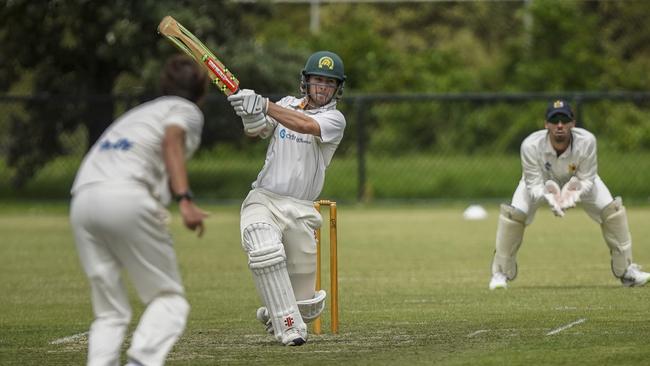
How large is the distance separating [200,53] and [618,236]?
4.86 metres

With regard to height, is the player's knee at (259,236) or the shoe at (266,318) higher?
the player's knee at (259,236)

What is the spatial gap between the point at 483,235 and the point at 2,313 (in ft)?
28.6

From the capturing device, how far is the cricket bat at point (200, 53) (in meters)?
8.32

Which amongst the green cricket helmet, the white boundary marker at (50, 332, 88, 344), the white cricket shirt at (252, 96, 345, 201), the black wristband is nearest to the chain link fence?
the white boundary marker at (50, 332, 88, 344)

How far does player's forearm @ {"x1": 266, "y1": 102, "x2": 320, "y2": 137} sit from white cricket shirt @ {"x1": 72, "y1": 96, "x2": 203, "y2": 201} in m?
1.80

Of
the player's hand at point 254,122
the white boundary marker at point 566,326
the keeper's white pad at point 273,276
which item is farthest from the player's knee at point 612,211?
the player's hand at point 254,122

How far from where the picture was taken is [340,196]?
24484 mm

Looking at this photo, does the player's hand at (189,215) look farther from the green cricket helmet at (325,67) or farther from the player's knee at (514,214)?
the player's knee at (514,214)

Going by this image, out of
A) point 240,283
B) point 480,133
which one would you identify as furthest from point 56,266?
point 480,133

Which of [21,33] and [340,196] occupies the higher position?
[21,33]

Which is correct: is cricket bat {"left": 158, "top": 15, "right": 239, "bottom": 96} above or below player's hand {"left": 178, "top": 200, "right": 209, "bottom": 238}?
above

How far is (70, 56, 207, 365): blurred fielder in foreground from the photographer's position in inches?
242

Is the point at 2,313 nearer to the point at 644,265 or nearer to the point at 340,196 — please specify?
the point at 644,265

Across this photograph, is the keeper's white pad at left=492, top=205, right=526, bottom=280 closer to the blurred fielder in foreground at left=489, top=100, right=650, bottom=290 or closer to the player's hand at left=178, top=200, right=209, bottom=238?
the blurred fielder in foreground at left=489, top=100, right=650, bottom=290
